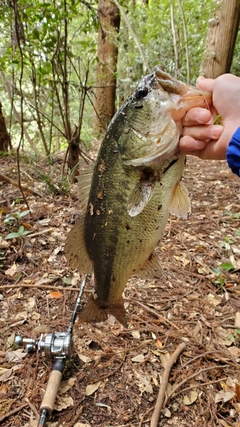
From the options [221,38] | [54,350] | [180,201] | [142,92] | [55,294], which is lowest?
[55,294]

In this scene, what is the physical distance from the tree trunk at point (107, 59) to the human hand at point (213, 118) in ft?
18.0

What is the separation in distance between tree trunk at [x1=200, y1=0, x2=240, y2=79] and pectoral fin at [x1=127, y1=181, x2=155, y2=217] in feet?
17.0

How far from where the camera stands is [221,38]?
5367 mm

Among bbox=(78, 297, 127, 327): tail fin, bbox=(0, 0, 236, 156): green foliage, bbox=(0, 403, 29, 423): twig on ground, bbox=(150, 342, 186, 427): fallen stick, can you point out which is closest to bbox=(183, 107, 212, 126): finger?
bbox=(78, 297, 127, 327): tail fin

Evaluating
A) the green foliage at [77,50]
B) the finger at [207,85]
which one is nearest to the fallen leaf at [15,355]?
the finger at [207,85]

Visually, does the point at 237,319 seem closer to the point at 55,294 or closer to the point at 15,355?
the point at 55,294

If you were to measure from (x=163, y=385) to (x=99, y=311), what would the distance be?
0.68 meters

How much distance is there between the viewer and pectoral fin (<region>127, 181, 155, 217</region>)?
1.31 m

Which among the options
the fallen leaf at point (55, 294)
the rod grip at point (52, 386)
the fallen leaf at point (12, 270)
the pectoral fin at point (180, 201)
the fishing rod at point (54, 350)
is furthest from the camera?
the fallen leaf at point (12, 270)

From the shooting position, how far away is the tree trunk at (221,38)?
16.8 feet

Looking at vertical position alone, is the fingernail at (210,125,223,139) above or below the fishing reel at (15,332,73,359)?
above

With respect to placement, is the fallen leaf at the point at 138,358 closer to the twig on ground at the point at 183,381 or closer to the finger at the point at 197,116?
the twig on ground at the point at 183,381

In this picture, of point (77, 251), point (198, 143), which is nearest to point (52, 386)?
point (77, 251)

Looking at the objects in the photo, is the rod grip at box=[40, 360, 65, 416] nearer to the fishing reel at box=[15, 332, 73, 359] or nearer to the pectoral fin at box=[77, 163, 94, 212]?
the fishing reel at box=[15, 332, 73, 359]
